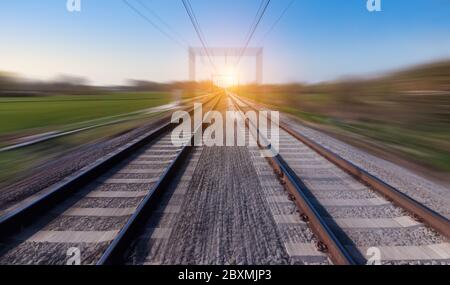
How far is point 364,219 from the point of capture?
3877 millimetres

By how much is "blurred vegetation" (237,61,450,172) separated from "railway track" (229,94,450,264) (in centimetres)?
308

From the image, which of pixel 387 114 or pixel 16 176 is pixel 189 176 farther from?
pixel 387 114

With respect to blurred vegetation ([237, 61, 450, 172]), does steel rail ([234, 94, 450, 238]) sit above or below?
below

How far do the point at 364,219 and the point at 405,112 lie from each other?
36.9 feet

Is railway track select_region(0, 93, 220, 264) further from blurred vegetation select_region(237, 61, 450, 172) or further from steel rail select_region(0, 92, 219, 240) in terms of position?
blurred vegetation select_region(237, 61, 450, 172)

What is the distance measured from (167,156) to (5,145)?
249 inches

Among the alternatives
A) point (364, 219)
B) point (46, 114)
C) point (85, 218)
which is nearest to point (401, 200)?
point (364, 219)

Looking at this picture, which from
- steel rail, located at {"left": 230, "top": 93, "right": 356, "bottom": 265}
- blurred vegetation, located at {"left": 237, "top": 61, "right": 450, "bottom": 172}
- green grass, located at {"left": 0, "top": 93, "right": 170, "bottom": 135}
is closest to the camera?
steel rail, located at {"left": 230, "top": 93, "right": 356, "bottom": 265}

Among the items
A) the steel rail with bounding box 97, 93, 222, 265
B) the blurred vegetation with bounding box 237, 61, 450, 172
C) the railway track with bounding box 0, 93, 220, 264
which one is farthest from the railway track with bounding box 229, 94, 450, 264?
the blurred vegetation with bounding box 237, 61, 450, 172

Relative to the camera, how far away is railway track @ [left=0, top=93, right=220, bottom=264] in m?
3.06

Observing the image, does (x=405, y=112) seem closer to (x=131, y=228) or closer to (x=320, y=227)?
(x=320, y=227)

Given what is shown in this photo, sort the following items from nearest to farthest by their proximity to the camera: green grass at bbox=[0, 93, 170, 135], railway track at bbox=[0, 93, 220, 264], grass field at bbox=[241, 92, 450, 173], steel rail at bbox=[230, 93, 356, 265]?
steel rail at bbox=[230, 93, 356, 265], railway track at bbox=[0, 93, 220, 264], grass field at bbox=[241, 92, 450, 173], green grass at bbox=[0, 93, 170, 135]
